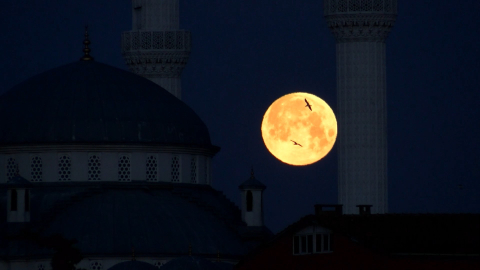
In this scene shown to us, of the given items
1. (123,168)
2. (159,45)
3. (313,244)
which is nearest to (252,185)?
(123,168)

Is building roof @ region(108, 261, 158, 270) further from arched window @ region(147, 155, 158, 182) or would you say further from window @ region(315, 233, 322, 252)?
window @ region(315, 233, 322, 252)

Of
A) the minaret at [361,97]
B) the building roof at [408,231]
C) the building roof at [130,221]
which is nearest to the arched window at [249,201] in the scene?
the building roof at [130,221]

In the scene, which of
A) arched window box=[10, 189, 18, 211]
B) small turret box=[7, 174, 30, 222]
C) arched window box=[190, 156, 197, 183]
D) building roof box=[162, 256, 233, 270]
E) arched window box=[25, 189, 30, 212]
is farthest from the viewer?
arched window box=[190, 156, 197, 183]

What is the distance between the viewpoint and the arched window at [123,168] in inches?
3248

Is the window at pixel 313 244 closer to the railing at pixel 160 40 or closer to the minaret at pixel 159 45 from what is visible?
the minaret at pixel 159 45

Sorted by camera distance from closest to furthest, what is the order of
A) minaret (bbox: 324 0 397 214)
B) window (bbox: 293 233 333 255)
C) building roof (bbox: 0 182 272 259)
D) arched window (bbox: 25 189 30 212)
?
window (bbox: 293 233 333 255), building roof (bbox: 0 182 272 259), arched window (bbox: 25 189 30 212), minaret (bbox: 324 0 397 214)

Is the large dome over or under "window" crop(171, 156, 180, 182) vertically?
over

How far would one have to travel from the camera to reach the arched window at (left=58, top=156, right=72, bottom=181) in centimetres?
8212

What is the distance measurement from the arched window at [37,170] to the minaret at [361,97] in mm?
15238

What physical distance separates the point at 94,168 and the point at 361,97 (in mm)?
14506

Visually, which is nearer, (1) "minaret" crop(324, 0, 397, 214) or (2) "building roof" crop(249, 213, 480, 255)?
(2) "building roof" crop(249, 213, 480, 255)

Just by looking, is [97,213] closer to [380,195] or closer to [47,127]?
[47,127]

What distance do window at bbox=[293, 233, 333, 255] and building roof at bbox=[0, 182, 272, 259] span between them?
12865mm

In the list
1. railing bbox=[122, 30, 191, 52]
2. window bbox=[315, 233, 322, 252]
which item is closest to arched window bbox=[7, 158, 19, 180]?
railing bbox=[122, 30, 191, 52]
